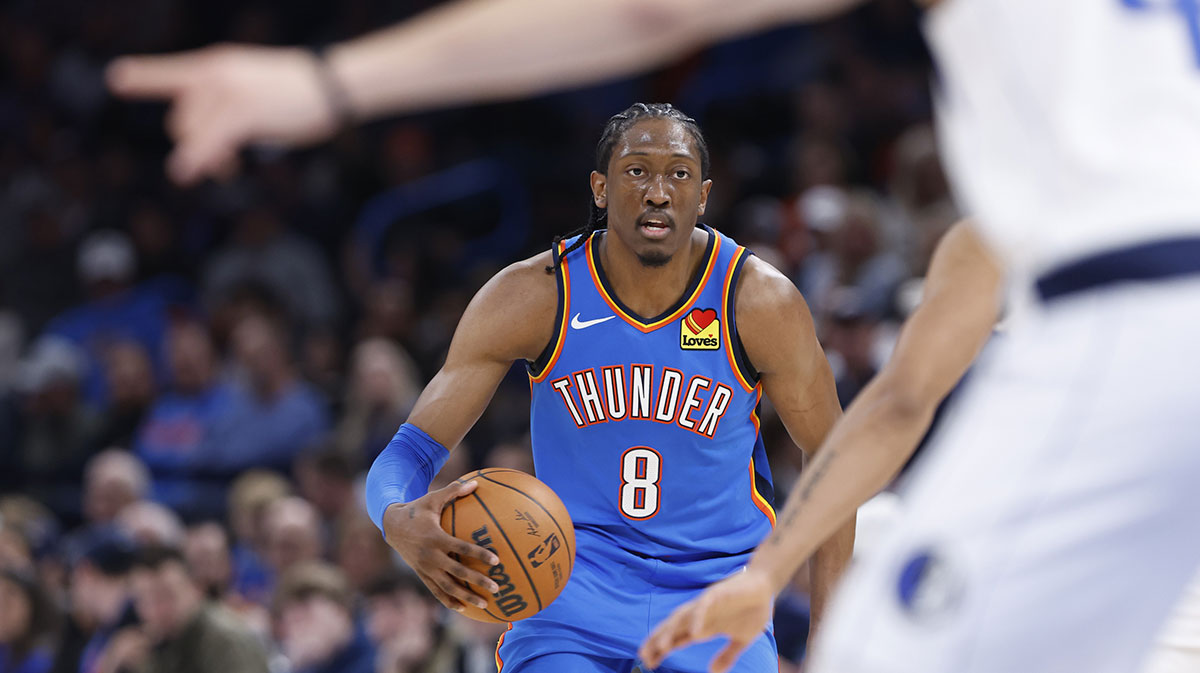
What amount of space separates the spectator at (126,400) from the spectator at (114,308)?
0.81 m

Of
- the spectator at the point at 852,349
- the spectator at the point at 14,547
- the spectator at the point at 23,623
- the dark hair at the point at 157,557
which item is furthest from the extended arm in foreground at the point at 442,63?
the spectator at the point at 14,547

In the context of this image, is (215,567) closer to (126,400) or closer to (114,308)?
(126,400)

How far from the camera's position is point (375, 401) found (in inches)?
344

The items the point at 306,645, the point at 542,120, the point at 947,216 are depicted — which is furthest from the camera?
the point at 542,120

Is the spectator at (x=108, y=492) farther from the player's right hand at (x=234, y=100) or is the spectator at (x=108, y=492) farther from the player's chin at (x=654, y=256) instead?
the player's right hand at (x=234, y=100)

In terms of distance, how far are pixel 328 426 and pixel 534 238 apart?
2112 mm

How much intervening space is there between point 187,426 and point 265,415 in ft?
2.14

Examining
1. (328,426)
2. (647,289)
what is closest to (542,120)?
(328,426)

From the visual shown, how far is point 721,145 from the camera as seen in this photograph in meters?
9.90

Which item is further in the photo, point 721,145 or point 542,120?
point 542,120

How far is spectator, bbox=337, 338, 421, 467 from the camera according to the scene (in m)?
8.66

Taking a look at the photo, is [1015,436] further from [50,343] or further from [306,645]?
[50,343]

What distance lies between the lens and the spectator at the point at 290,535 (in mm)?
7711

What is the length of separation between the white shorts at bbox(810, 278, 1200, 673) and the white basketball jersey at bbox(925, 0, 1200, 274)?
0.37 feet
